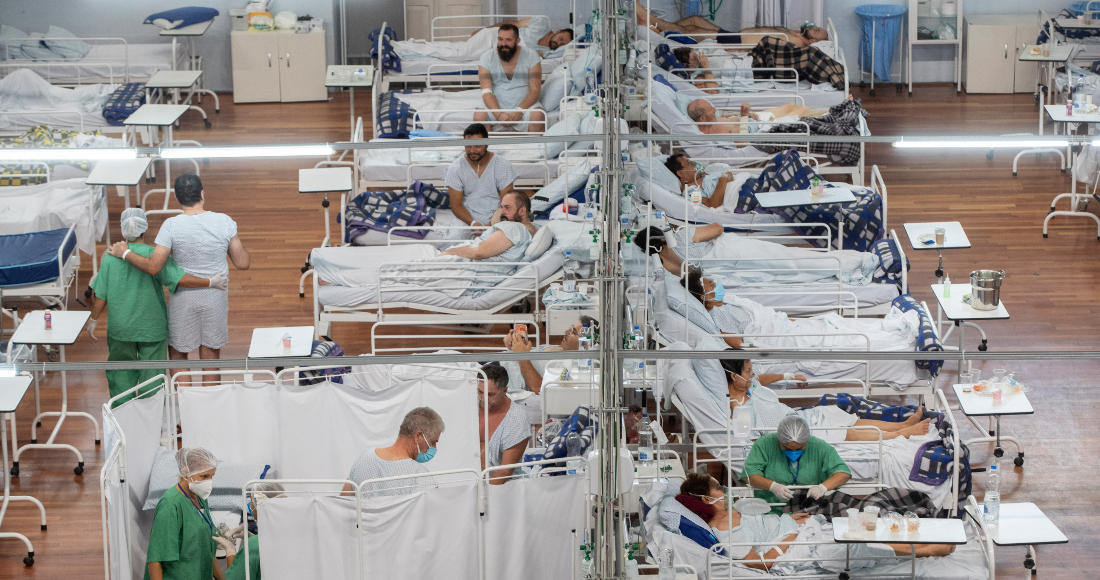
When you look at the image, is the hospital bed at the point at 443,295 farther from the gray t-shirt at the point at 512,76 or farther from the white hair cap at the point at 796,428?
the gray t-shirt at the point at 512,76

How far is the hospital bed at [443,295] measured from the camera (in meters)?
6.93

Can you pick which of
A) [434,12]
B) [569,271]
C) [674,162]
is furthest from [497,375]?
[434,12]

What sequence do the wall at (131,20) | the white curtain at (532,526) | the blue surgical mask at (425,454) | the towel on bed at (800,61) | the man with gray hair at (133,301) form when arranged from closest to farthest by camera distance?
the white curtain at (532,526) < the blue surgical mask at (425,454) < the man with gray hair at (133,301) < the towel on bed at (800,61) < the wall at (131,20)

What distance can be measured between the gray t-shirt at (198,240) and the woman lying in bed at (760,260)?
7.67 ft

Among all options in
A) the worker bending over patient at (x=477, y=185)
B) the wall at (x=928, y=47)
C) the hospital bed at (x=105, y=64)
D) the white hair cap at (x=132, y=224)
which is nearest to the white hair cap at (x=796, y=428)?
the worker bending over patient at (x=477, y=185)

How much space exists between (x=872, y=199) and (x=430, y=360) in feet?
13.3

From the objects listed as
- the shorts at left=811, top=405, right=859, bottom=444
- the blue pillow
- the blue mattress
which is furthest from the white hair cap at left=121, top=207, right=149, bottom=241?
the blue pillow

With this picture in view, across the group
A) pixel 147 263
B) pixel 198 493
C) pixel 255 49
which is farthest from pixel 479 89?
pixel 198 493

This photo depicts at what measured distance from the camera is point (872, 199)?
7910 mm

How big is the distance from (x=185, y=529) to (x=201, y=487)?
0.56 ft

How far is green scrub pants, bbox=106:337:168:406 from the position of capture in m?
6.18

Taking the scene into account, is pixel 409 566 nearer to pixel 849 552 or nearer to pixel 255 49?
pixel 849 552

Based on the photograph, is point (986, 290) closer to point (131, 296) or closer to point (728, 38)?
point (131, 296)

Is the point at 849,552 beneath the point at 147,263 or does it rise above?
beneath
